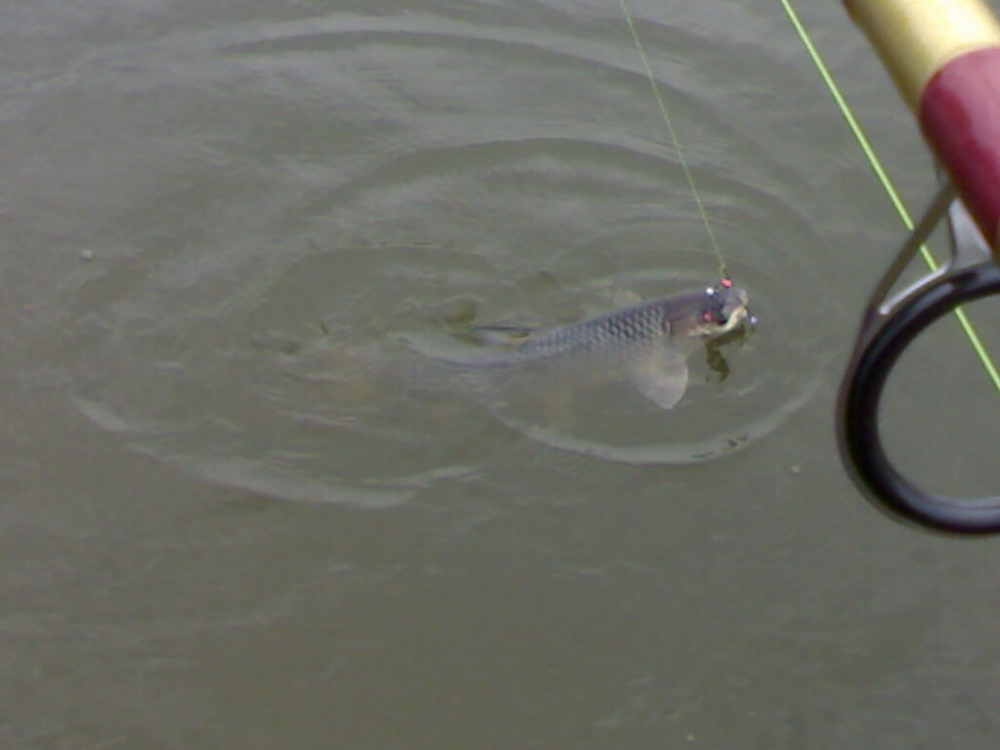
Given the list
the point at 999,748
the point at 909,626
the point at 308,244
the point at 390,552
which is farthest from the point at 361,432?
the point at 999,748

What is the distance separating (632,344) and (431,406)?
755 millimetres

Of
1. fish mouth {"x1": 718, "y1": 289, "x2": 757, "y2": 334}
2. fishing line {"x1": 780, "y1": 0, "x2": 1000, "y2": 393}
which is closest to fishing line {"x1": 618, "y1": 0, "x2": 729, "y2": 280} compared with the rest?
fish mouth {"x1": 718, "y1": 289, "x2": 757, "y2": 334}

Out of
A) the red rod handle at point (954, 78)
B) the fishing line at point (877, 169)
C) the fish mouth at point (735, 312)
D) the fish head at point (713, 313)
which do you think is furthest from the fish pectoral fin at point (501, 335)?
the red rod handle at point (954, 78)

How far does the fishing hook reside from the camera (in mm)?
1643

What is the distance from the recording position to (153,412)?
469 centimetres

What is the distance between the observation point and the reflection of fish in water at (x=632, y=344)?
4609 mm

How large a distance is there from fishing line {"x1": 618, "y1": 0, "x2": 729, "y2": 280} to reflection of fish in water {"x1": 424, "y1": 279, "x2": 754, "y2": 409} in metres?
0.50

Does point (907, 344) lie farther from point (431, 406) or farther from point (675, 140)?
point (675, 140)

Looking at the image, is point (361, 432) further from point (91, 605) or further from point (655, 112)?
point (655, 112)

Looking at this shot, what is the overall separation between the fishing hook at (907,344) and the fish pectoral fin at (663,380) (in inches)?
105

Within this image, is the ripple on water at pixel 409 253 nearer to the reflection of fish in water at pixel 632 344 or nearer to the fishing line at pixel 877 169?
the reflection of fish in water at pixel 632 344

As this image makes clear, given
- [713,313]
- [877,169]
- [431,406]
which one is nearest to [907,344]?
[877,169]

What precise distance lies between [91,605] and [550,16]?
3644mm

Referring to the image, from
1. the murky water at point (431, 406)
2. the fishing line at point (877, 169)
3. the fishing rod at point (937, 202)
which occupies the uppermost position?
the fishing rod at point (937, 202)
